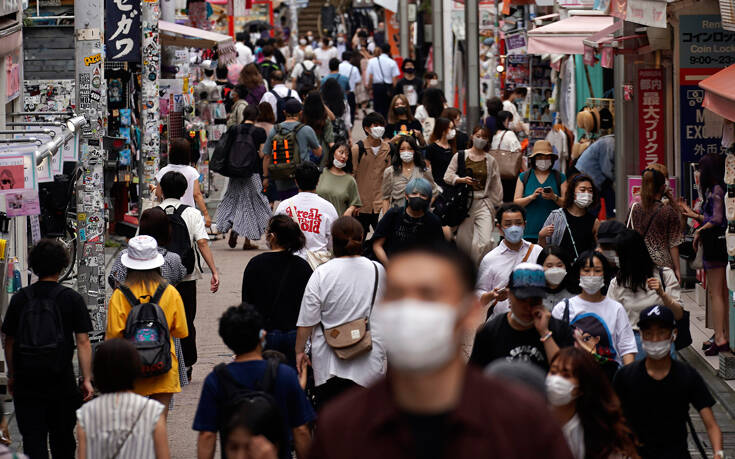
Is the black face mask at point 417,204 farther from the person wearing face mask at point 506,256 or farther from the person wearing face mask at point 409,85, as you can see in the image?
the person wearing face mask at point 409,85

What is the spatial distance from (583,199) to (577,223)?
19 centimetres

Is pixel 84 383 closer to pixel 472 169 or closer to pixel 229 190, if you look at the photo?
pixel 472 169

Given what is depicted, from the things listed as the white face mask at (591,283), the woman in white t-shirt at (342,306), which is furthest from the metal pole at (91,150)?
the white face mask at (591,283)

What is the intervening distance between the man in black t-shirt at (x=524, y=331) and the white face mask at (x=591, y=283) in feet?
3.36

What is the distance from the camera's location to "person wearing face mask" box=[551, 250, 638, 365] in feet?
22.5

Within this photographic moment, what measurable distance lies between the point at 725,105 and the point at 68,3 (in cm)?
1055

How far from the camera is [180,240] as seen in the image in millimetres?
9508

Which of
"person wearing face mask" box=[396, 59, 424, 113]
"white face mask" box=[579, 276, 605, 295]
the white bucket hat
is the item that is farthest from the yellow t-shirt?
"person wearing face mask" box=[396, 59, 424, 113]

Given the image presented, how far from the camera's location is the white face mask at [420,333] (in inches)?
97.5

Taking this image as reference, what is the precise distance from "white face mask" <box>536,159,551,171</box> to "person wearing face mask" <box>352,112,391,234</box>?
198cm

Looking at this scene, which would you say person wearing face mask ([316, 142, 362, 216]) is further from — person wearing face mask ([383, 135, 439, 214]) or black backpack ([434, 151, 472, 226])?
black backpack ([434, 151, 472, 226])

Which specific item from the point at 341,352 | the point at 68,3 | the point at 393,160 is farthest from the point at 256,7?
the point at 341,352

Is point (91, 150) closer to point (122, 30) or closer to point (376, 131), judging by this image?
point (122, 30)

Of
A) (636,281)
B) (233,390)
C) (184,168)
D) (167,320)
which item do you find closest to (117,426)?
(233,390)
